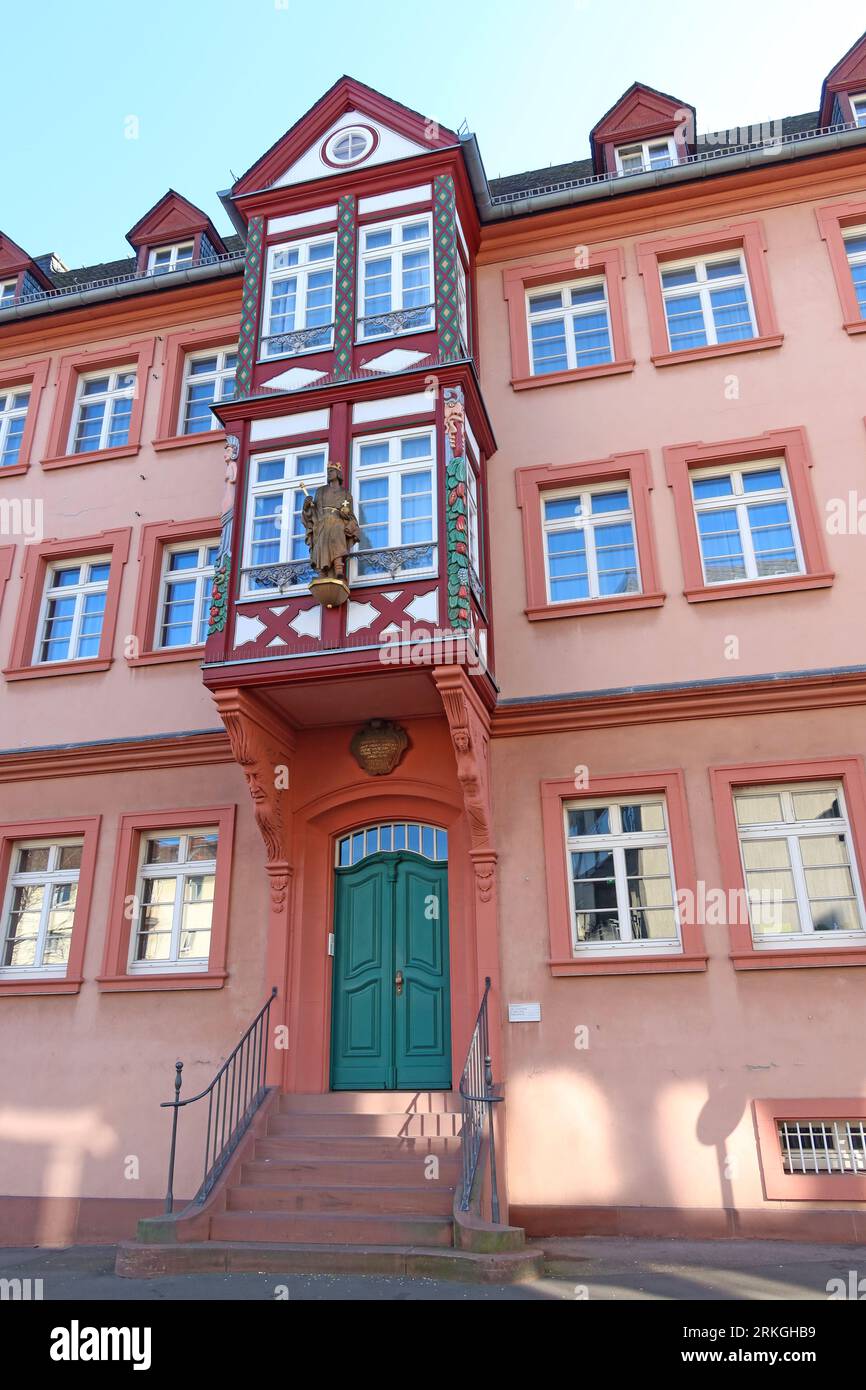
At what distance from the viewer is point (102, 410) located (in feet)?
46.1

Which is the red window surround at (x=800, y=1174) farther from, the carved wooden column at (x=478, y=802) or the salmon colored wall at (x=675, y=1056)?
the carved wooden column at (x=478, y=802)

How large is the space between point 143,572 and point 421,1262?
8.62m

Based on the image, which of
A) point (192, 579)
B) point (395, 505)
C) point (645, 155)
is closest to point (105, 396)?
point (192, 579)

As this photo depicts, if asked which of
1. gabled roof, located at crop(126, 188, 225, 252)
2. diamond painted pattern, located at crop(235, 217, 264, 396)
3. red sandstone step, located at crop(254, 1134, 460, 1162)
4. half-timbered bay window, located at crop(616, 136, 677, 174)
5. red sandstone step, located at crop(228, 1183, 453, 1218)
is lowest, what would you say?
red sandstone step, located at crop(228, 1183, 453, 1218)

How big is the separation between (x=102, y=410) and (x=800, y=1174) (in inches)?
495

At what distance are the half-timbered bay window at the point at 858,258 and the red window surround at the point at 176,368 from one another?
788 centimetres

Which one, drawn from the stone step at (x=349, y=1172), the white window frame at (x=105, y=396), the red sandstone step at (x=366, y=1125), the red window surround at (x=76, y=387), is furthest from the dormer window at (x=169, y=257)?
the stone step at (x=349, y=1172)

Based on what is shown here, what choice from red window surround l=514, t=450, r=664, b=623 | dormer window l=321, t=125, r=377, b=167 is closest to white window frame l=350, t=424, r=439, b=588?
red window surround l=514, t=450, r=664, b=623

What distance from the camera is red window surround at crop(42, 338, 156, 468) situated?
527 inches

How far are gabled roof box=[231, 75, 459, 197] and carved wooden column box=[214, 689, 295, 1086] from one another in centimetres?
723

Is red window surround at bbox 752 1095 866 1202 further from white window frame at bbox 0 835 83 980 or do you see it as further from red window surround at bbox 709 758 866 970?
white window frame at bbox 0 835 83 980

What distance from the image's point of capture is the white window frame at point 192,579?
39.9 feet

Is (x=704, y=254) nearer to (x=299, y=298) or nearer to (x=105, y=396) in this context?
(x=299, y=298)

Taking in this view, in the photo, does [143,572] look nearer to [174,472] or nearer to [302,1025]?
[174,472]
